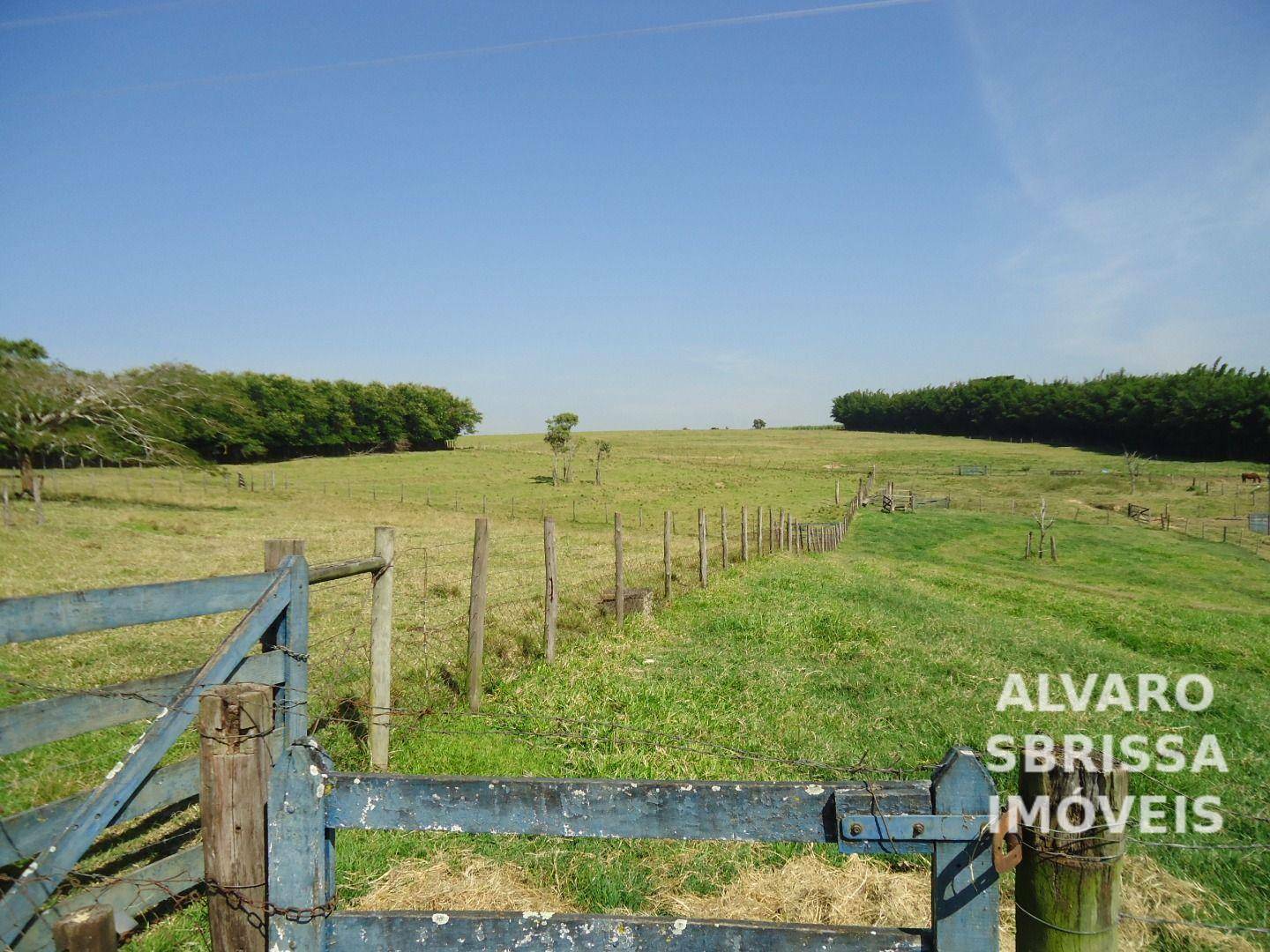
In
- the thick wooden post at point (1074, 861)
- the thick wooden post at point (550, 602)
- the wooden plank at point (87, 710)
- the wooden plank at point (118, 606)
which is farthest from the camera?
the thick wooden post at point (550, 602)

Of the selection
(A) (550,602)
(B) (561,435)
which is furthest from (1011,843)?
(B) (561,435)

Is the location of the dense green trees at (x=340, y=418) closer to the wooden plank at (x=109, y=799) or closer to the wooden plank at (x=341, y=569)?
→ the wooden plank at (x=341, y=569)

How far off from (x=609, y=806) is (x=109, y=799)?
6.43 feet

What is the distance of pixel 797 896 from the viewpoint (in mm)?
4309

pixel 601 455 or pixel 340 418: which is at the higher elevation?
pixel 340 418

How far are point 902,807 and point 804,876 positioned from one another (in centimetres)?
264

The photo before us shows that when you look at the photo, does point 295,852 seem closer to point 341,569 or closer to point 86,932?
point 86,932

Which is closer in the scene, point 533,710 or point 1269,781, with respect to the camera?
point 1269,781

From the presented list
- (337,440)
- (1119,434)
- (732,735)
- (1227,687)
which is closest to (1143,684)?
(1227,687)

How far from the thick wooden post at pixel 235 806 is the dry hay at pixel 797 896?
1774 mm

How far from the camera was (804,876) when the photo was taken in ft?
14.7

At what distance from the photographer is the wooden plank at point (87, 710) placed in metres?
3.25

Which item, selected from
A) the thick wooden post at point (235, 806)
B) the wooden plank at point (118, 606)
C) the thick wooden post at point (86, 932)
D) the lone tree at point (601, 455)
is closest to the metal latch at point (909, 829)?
the thick wooden post at point (235, 806)

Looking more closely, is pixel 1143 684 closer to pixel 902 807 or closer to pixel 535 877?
pixel 535 877
